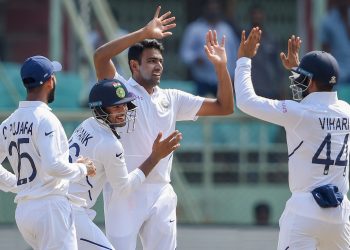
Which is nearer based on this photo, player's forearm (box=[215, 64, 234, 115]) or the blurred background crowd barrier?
player's forearm (box=[215, 64, 234, 115])

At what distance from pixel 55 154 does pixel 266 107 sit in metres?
1.51

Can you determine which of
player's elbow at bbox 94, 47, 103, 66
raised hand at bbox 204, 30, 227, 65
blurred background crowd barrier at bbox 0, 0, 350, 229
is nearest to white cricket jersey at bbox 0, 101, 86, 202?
player's elbow at bbox 94, 47, 103, 66

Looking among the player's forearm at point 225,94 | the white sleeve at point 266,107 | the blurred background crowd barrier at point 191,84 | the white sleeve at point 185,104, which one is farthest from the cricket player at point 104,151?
the blurred background crowd barrier at point 191,84

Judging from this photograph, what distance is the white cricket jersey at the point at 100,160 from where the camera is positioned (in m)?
8.07

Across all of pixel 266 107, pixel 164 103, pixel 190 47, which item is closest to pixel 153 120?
pixel 164 103

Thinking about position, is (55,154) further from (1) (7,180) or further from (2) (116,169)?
(1) (7,180)

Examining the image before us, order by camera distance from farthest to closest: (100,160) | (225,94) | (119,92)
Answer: (225,94)
(119,92)
(100,160)

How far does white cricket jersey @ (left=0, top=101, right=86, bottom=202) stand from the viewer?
7.66 metres

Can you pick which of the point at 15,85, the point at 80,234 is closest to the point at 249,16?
the point at 15,85

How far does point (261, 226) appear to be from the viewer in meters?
12.8

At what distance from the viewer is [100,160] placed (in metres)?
8.12

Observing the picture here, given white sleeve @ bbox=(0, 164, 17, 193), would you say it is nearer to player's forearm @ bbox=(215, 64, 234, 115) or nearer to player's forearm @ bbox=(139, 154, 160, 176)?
player's forearm @ bbox=(139, 154, 160, 176)

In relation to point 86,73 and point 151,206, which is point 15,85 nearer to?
point 86,73

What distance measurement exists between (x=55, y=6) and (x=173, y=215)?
26.5 feet
